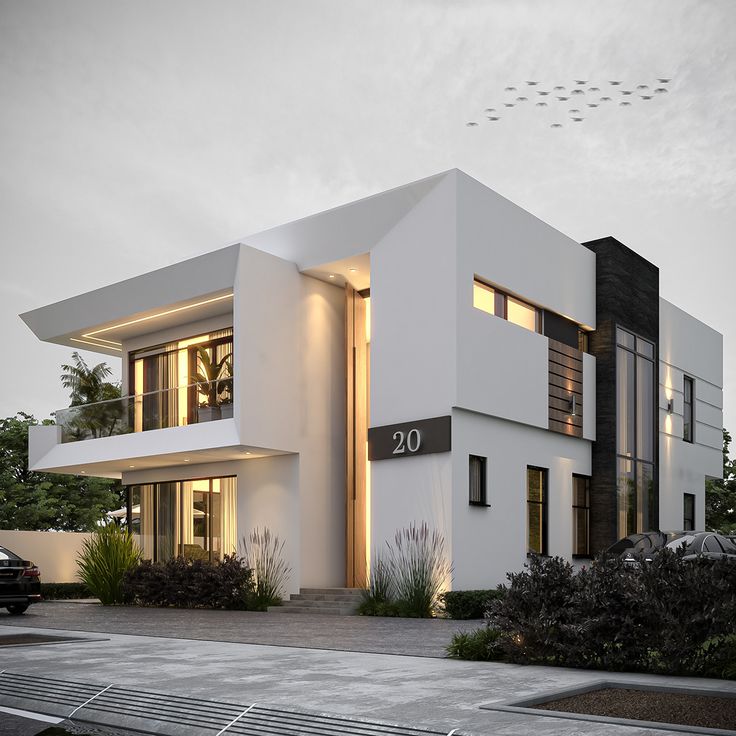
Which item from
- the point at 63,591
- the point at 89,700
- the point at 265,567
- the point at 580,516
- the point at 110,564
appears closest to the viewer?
the point at 89,700

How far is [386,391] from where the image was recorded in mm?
18516

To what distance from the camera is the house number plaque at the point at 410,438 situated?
17391 millimetres

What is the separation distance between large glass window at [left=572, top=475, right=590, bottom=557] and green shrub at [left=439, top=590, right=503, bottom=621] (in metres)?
5.43

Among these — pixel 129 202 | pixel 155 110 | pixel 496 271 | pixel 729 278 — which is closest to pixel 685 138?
pixel 729 278

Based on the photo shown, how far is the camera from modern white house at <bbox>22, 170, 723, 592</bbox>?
17.9 m

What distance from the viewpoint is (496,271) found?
18.7m

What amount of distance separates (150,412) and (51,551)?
298 inches

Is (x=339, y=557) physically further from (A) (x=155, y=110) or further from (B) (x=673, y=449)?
(A) (x=155, y=110)

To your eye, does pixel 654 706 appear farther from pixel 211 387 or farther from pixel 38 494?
pixel 38 494

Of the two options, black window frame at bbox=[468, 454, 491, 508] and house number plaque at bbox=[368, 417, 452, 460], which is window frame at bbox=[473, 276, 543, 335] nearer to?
house number plaque at bbox=[368, 417, 452, 460]

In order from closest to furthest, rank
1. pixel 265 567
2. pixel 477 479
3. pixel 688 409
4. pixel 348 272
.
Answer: pixel 477 479 < pixel 265 567 < pixel 348 272 < pixel 688 409

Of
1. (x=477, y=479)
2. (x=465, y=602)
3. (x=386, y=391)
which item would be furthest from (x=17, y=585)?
(x=477, y=479)

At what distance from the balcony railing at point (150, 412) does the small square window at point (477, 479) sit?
485cm

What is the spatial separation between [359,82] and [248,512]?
56.3ft
